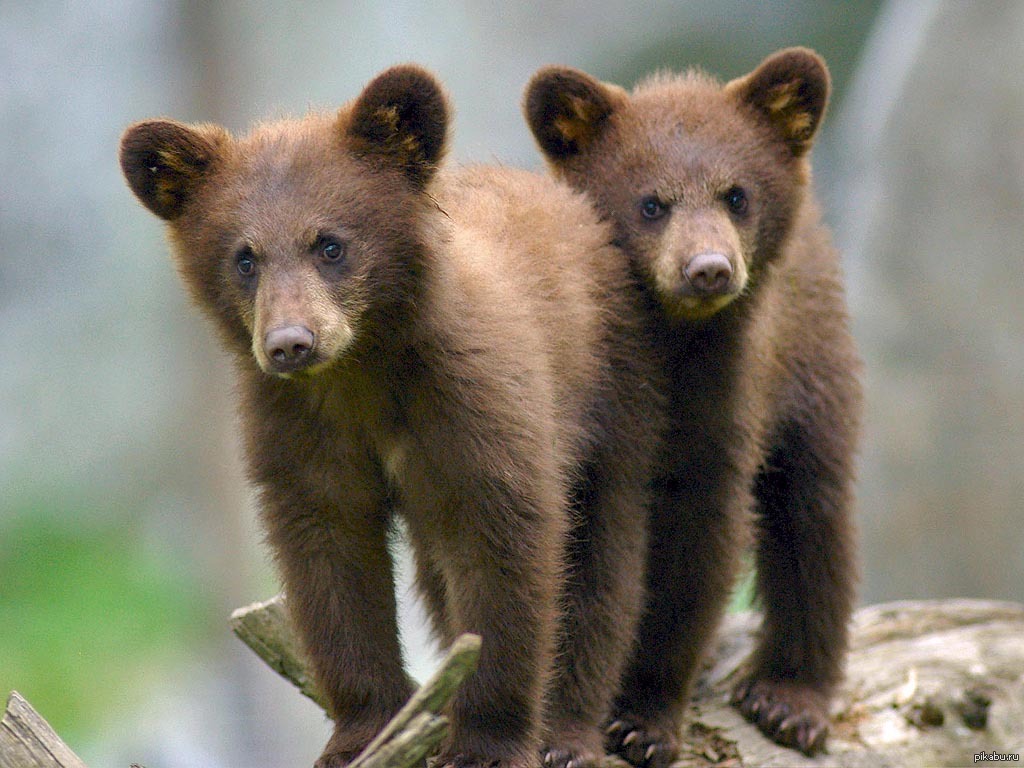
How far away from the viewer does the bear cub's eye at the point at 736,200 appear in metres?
6.29

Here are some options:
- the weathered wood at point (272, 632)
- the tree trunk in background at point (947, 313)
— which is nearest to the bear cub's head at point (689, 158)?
the weathered wood at point (272, 632)

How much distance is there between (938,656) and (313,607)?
13.1ft

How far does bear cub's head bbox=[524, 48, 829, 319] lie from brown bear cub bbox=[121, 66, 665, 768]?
99 centimetres

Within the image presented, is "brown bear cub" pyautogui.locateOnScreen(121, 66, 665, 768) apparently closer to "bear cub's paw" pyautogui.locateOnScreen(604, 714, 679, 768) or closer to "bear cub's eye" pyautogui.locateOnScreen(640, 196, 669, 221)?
"bear cub's paw" pyautogui.locateOnScreen(604, 714, 679, 768)

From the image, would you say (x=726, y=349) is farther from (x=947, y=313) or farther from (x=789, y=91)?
(x=947, y=313)

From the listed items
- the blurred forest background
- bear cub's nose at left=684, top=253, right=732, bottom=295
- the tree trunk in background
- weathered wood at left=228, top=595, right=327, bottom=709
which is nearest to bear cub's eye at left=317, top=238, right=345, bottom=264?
bear cub's nose at left=684, top=253, right=732, bottom=295

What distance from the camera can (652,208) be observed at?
630 centimetres

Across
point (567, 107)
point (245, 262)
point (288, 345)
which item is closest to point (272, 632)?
point (245, 262)

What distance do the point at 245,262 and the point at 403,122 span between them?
2.80 ft

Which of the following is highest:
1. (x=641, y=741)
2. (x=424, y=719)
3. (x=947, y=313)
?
(x=424, y=719)

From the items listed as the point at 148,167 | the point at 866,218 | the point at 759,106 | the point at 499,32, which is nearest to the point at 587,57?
the point at 499,32

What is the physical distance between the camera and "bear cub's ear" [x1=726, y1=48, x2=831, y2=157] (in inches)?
259

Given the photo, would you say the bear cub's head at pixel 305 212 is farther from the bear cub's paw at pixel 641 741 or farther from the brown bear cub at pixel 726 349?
the bear cub's paw at pixel 641 741

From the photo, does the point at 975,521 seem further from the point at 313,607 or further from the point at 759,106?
the point at 313,607
